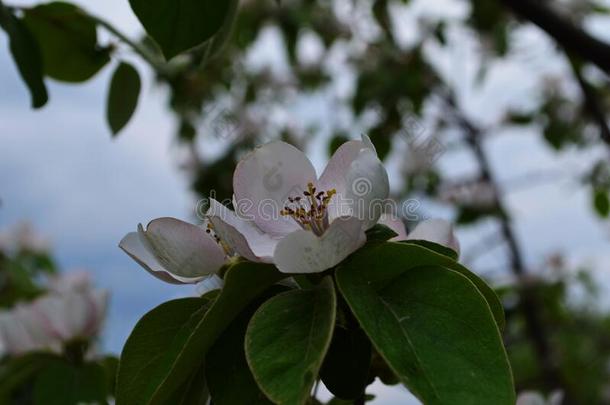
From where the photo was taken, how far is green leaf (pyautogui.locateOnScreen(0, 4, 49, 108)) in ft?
2.40

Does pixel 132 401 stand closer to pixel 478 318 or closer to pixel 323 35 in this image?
pixel 478 318

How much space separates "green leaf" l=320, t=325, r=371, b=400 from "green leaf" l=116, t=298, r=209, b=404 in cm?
9

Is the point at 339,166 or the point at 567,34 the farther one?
the point at 567,34

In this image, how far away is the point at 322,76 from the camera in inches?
136

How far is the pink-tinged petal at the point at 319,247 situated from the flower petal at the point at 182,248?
7cm

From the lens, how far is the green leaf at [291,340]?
37 cm

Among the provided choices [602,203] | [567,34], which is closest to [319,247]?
[567,34]

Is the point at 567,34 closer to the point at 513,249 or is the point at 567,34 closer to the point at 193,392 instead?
the point at 193,392

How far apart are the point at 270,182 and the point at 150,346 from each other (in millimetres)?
134

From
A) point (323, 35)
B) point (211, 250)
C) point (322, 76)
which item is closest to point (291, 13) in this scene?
point (323, 35)

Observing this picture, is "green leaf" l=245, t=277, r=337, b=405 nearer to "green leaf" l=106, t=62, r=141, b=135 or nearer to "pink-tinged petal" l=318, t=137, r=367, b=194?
"pink-tinged petal" l=318, t=137, r=367, b=194

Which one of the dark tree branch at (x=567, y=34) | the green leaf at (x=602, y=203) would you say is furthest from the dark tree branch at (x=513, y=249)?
the dark tree branch at (x=567, y=34)

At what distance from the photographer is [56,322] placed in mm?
944

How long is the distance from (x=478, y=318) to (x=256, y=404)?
0.13 meters
